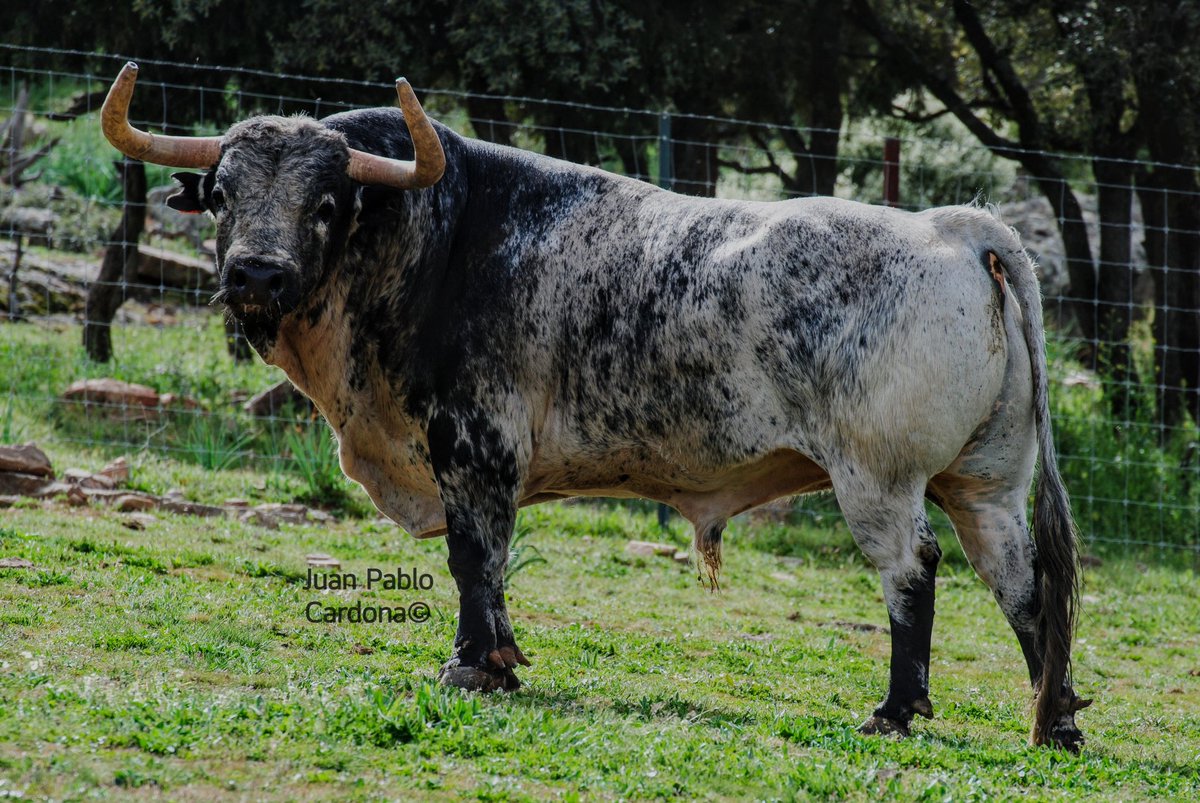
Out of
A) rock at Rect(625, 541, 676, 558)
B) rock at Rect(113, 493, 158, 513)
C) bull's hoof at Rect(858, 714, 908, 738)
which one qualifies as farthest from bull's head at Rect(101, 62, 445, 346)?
rock at Rect(625, 541, 676, 558)

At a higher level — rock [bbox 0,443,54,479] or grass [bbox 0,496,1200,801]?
rock [bbox 0,443,54,479]

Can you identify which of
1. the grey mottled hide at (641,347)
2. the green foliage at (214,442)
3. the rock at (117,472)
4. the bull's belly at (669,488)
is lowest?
the rock at (117,472)

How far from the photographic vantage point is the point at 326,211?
20.7ft

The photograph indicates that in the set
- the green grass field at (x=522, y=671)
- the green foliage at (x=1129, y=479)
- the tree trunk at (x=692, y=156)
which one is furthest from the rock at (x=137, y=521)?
the green foliage at (x=1129, y=479)

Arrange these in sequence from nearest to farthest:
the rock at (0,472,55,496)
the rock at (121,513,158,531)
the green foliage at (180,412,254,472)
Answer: the rock at (121,513,158,531), the rock at (0,472,55,496), the green foliage at (180,412,254,472)

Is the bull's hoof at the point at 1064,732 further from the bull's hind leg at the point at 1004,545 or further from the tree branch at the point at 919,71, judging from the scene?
the tree branch at the point at 919,71

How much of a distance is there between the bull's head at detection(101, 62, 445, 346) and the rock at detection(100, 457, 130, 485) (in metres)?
4.23

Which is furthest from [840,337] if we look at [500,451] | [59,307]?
[59,307]

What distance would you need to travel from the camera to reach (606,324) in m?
6.41

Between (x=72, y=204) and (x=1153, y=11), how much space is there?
47.2 ft

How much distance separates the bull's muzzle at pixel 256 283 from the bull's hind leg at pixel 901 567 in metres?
2.45

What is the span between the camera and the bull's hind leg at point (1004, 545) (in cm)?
618

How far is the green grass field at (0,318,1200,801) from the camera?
4625 mm

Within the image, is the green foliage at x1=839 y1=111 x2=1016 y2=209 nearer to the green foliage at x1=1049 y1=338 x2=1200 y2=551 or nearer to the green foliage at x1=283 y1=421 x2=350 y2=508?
the green foliage at x1=1049 y1=338 x2=1200 y2=551
